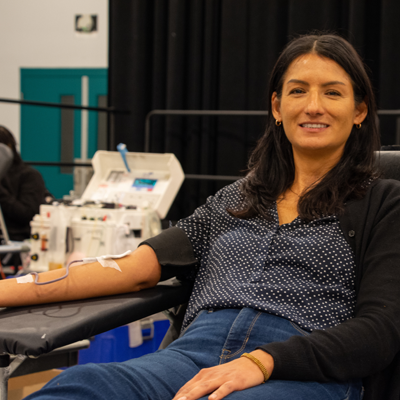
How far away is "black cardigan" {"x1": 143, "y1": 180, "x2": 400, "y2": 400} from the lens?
0.88 metres

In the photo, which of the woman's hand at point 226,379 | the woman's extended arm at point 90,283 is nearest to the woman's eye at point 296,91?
the woman's extended arm at point 90,283

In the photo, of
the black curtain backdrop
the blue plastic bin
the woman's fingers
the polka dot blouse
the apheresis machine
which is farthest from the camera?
the black curtain backdrop

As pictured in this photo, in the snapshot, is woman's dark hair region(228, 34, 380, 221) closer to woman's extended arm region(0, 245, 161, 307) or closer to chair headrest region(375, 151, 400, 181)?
chair headrest region(375, 151, 400, 181)

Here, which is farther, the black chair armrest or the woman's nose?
the woman's nose

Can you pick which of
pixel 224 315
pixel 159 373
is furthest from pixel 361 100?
pixel 159 373

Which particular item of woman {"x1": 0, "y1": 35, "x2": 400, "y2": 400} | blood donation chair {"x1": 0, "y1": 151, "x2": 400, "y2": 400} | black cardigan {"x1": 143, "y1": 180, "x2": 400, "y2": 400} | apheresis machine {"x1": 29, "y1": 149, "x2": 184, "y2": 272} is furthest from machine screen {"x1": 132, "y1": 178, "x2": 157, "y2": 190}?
black cardigan {"x1": 143, "y1": 180, "x2": 400, "y2": 400}

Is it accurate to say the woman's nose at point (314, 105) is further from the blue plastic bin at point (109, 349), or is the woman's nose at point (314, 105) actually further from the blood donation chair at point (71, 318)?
the blue plastic bin at point (109, 349)

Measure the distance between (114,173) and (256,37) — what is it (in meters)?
1.73

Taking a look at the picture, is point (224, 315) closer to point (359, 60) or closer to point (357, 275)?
point (357, 275)

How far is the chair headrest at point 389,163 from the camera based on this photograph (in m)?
1.28

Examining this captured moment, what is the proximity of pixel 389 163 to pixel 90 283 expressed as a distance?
789 millimetres

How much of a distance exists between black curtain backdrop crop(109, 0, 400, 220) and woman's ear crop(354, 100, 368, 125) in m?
2.43

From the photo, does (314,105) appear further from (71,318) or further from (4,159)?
(4,159)

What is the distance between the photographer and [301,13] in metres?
3.66
